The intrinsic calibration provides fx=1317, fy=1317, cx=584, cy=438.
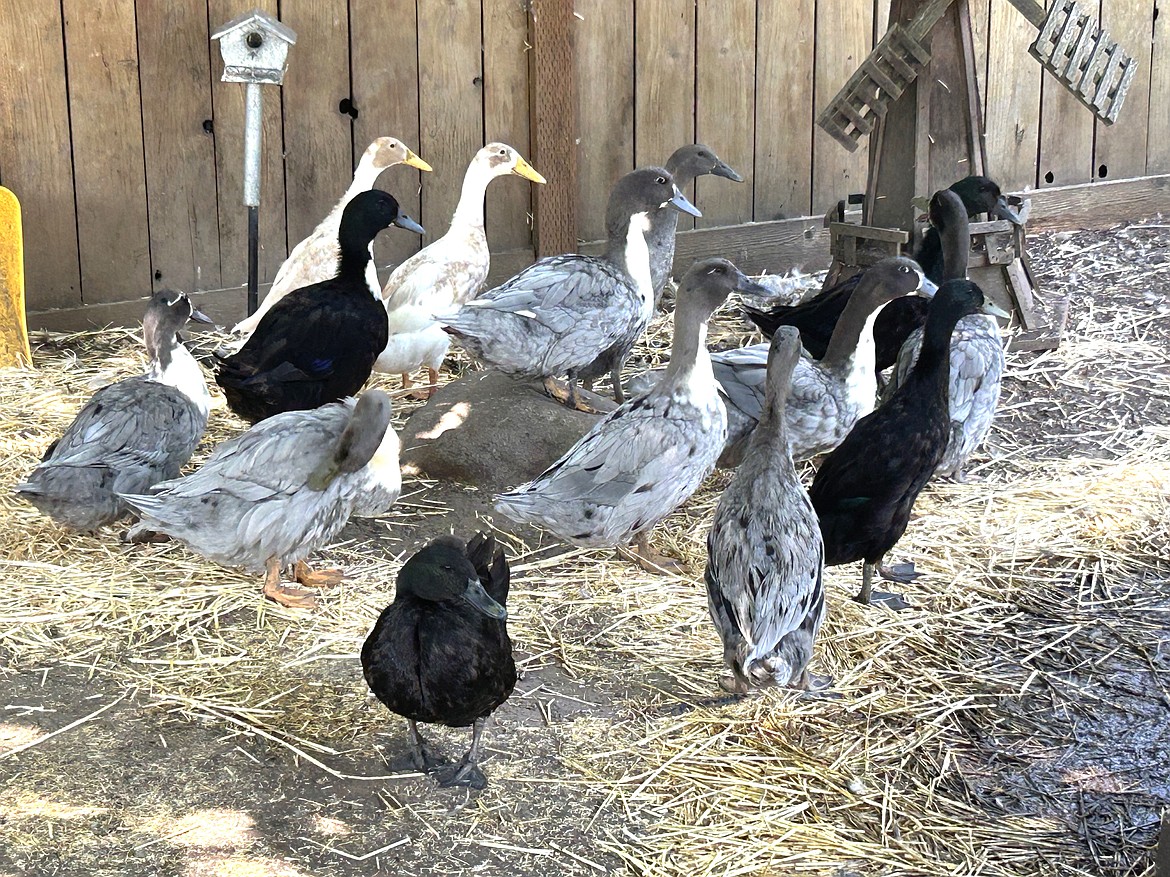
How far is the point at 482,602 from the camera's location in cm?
360

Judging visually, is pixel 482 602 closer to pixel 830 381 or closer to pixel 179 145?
pixel 830 381

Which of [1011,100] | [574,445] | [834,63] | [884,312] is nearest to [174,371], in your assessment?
[574,445]

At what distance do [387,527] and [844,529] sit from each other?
196cm

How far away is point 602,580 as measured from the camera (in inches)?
199

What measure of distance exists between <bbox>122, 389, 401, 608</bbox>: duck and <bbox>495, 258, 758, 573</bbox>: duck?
55 cm

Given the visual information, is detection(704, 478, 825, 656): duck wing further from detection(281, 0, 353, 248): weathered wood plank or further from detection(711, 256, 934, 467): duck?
detection(281, 0, 353, 248): weathered wood plank

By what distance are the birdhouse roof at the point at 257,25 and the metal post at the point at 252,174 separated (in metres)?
0.28

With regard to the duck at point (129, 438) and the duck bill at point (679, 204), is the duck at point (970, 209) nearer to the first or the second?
the duck bill at point (679, 204)

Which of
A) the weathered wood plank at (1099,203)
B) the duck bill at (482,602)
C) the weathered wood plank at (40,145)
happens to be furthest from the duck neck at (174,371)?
the weathered wood plank at (1099,203)

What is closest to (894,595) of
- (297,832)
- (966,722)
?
(966,722)

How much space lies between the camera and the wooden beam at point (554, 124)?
757 centimetres

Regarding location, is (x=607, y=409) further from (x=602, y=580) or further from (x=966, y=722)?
(x=966, y=722)

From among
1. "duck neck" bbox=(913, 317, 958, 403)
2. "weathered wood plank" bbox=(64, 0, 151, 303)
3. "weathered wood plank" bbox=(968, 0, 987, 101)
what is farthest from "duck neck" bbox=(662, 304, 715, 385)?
"weathered wood plank" bbox=(968, 0, 987, 101)

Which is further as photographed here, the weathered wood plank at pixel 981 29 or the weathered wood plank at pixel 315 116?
the weathered wood plank at pixel 981 29
